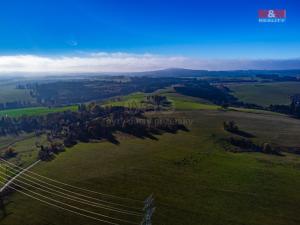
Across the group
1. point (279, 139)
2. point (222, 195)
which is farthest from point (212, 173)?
point (279, 139)

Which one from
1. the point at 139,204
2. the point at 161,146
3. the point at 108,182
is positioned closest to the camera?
the point at 139,204

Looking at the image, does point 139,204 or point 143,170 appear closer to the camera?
point 139,204

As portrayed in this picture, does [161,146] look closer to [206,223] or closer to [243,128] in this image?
[243,128]

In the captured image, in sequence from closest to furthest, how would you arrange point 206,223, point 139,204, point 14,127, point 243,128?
point 206,223
point 139,204
point 243,128
point 14,127

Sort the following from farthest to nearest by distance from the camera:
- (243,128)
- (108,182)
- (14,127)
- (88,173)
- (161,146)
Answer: (14,127)
(243,128)
(161,146)
(88,173)
(108,182)

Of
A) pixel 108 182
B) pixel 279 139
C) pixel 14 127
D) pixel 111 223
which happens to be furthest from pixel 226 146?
pixel 14 127

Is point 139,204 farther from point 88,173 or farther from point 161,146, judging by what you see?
point 161,146
